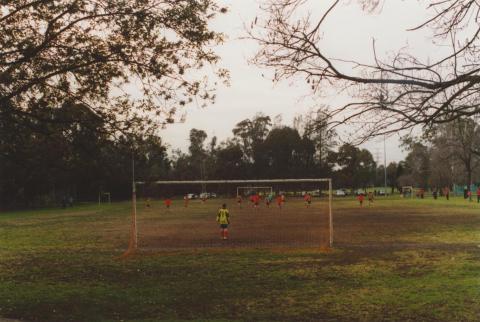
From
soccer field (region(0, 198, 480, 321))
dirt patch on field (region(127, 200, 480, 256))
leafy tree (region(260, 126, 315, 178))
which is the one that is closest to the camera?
soccer field (region(0, 198, 480, 321))

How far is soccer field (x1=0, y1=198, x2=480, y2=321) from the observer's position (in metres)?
9.13

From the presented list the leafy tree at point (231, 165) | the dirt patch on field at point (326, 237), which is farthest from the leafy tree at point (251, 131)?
the dirt patch on field at point (326, 237)

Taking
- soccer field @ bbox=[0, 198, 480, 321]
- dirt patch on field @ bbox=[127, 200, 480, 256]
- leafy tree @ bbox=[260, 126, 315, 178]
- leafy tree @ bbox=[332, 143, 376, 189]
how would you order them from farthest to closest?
leafy tree @ bbox=[260, 126, 315, 178] → leafy tree @ bbox=[332, 143, 376, 189] → dirt patch on field @ bbox=[127, 200, 480, 256] → soccer field @ bbox=[0, 198, 480, 321]

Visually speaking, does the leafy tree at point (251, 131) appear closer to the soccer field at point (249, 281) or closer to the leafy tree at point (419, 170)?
the leafy tree at point (419, 170)

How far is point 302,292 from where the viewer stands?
10.7m

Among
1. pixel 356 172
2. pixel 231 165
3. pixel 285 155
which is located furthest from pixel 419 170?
pixel 231 165

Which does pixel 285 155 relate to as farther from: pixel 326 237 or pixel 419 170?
pixel 326 237

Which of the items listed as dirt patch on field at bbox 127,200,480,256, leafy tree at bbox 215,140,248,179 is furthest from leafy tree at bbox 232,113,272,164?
dirt patch on field at bbox 127,200,480,256

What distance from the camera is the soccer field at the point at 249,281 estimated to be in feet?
30.0

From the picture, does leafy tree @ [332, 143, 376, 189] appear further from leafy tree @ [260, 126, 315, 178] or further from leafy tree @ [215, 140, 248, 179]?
leafy tree @ [215, 140, 248, 179]

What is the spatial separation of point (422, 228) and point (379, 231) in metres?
2.56

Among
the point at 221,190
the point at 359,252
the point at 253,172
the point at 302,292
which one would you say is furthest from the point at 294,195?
→ the point at 302,292

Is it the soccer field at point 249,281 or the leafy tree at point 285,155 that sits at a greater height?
the leafy tree at point 285,155

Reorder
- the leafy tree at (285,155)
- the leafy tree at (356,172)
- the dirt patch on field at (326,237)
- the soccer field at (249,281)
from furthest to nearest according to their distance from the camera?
the leafy tree at (285,155) < the leafy tree at (356,172) < the dirt patch on field at (326,237) < the soccer field at (249,281)
